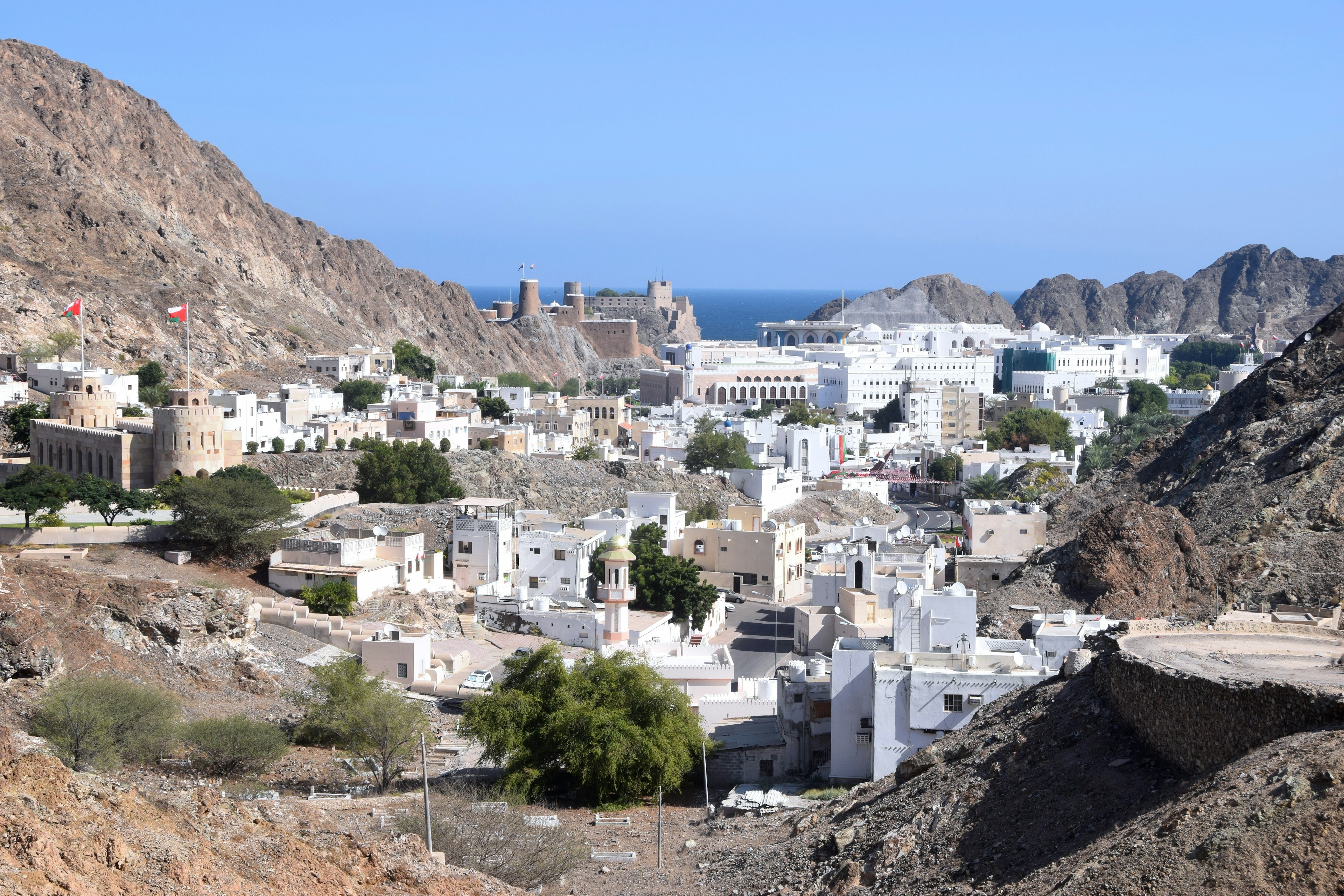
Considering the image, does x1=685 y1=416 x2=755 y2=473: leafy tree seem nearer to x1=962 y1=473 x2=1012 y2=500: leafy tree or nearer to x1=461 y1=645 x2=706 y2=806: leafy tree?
x1=962 y1=473 x2=1012 y2=500: leafy tree

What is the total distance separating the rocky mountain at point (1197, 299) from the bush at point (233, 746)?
173839 mm

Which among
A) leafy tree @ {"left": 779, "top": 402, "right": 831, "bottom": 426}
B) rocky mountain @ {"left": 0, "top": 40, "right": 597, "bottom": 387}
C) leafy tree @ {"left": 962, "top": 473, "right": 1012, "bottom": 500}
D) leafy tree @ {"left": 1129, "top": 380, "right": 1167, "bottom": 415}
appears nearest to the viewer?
leafy tree @ {"left": 962, "top": 473, "right": 1012, "bottom": 500}

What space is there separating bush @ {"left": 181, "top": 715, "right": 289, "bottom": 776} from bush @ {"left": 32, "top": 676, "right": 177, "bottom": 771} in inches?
14.8

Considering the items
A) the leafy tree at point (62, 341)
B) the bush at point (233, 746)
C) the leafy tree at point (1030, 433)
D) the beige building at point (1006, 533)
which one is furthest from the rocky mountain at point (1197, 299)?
the bush at point (233, 746)

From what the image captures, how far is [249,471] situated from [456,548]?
6.55m

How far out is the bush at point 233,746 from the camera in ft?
71.1

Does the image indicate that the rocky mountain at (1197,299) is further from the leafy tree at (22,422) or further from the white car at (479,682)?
the white car at (479,682)

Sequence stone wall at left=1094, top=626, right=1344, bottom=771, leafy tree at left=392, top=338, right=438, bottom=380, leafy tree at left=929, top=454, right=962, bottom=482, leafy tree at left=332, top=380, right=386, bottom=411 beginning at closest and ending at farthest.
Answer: stone wall at left=1094, top=626, right=1344, bottom=771 → leafy tree at left=332, top=380, right=386, bottom=411 → leafy tree at left=929, top=454, right=962, bottom=482 → leafy tree at left=392, top=338, right=438, bottom=380

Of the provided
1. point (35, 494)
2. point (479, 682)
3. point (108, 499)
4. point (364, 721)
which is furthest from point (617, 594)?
point (35, 494)

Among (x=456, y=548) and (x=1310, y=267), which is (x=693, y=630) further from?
A: (x=1310, y=267)

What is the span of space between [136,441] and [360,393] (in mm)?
19695

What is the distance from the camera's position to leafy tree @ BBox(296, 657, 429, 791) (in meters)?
22.5

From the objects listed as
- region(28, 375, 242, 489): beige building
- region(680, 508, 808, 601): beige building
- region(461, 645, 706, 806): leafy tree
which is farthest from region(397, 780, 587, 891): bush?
region(28, 375, 242, 489): beige building

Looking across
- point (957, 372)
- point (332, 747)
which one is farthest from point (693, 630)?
point (957, 372)
